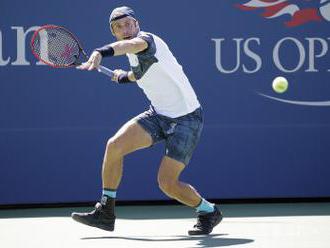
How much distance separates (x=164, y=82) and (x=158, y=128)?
12.9 inches

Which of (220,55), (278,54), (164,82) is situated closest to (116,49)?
(164,82)

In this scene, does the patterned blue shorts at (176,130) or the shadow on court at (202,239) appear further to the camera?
the patterned blue shorts at (176,130)

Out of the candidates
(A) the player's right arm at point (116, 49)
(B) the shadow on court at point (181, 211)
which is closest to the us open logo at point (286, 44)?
(B) the shadow on court at point (181, 211)

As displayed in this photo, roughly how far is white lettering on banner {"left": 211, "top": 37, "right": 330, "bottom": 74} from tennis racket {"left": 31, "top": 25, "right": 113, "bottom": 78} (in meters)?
1.69

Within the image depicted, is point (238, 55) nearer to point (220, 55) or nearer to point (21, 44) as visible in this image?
point (220, 55)

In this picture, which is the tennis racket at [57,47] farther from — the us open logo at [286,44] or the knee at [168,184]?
the us open logo at [286,44]

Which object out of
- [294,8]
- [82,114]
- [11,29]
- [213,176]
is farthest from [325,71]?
[11,29]

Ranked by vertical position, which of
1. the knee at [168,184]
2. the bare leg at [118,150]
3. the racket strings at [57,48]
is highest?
the racket strings at [57,48]

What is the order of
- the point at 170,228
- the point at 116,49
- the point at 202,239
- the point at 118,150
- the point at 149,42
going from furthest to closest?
the point at 170,228 → the point at 202,239 → the point at 118,150 → the point at 149,42 → the point at 116,49

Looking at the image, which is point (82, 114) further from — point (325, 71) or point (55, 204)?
point (325, 71)

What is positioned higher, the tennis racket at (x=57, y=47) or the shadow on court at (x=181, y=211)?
the tennis racket at (x=57, y=47)

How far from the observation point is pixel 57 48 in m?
6.91

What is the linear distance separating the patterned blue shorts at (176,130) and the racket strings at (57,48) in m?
0.82

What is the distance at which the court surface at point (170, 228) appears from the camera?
6074 mm
